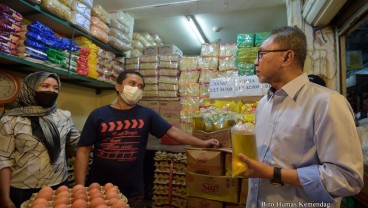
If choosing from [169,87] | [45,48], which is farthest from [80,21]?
[169,87]

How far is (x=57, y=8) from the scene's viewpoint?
2547 mm

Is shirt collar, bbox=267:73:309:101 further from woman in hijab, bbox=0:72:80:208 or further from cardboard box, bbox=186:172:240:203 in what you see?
woman in hijab, bbox=0:72:80:208

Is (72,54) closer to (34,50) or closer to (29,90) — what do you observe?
(34,50)

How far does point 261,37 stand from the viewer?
3.04 metres

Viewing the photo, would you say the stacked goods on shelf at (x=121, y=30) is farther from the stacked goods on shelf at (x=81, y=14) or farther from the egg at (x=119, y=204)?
the egg at (x=119, y=204)

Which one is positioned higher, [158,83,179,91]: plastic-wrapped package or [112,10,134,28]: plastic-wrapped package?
[112,10,134,28]: plastic-wrapped package

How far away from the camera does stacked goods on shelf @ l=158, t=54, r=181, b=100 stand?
369cm

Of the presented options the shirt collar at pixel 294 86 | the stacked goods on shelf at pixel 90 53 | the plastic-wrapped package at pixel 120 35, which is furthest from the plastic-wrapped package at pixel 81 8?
the shirt collar at pixel 294 86

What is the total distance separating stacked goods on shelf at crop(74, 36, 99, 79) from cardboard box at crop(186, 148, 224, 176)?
1.99 m

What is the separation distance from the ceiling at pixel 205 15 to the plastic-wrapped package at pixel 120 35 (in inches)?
17.3

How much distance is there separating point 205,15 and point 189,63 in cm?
95

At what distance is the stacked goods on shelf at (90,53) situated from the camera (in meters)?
3.12

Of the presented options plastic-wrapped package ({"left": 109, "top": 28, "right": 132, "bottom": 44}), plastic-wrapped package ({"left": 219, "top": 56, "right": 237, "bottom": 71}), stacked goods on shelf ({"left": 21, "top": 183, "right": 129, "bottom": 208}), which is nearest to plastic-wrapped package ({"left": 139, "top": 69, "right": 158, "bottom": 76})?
plastic-wrapped package ({"left": 109, "top": 28, "right": 132, "bottom": 44})

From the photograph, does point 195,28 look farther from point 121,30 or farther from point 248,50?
point 248,50
